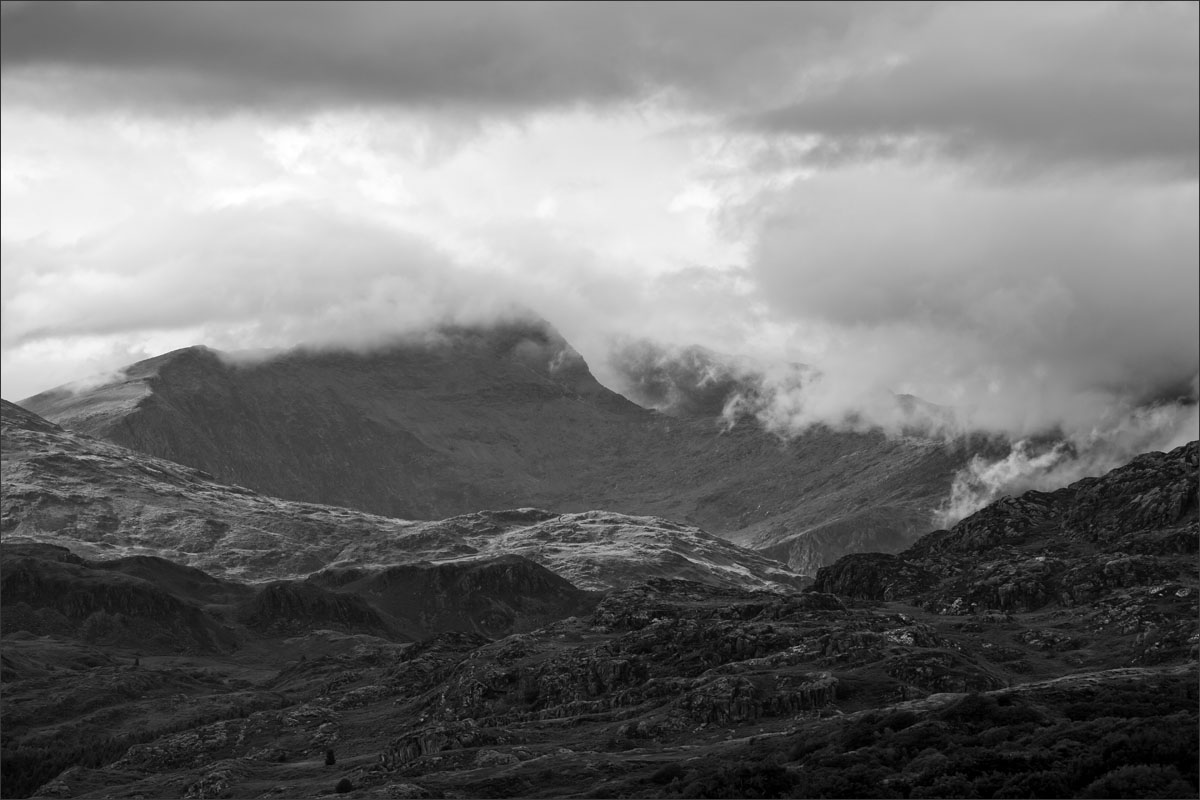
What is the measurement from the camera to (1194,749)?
199 meters

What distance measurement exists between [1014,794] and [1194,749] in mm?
20752

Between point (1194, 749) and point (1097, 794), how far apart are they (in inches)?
665

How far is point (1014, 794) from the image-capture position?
198250 millimetres

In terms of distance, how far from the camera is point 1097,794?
620 ft

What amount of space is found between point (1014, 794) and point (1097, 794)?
11.5 meters
